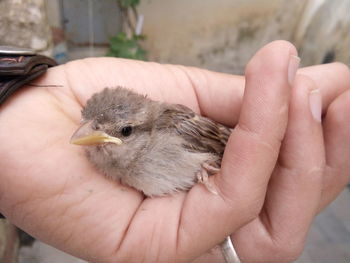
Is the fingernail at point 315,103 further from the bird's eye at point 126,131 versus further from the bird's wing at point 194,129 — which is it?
the bird's eye at point 126,131

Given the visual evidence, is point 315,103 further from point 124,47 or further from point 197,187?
point 124,47

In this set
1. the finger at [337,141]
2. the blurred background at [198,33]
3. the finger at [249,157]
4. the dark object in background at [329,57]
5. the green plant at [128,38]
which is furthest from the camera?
the green plant at [128,38]

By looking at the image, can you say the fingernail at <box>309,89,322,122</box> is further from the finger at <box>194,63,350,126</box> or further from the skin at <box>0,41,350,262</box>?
the finger at <box>194,63,350,126</box>

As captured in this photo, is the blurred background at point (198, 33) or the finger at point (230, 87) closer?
the finger at point (230, 87)

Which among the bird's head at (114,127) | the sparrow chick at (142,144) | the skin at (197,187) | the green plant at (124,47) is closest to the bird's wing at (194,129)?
the sparrow chick at (142,144)

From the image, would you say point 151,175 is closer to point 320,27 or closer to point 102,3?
point 102,3

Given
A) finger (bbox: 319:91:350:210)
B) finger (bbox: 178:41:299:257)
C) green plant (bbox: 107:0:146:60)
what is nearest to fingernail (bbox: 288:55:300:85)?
finger (bbox: 178:41:299:257)
